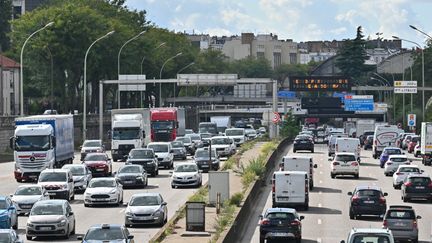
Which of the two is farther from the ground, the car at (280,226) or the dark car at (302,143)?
the dark car at (302,143)

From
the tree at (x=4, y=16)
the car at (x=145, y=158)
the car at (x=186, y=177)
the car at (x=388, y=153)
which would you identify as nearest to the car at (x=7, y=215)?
the car at (x=186, y=177)

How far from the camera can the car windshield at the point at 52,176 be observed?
5244 cm

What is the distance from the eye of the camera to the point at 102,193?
5031 centimetres

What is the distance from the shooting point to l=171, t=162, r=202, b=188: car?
6112cm

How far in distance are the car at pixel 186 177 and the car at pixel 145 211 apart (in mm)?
18125

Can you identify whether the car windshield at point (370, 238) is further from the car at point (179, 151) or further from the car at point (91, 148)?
the car at point (179, 151)

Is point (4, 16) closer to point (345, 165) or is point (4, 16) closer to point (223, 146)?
point (223, 146)

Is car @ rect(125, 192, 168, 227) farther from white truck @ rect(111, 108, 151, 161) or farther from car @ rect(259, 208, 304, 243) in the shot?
white truck @ rect(111, 108, 151, 161)

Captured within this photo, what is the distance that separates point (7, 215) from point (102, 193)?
451 inches

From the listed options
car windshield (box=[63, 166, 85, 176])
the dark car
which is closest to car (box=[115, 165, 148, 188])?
car windshield (box=[63, 166, 85, 176])

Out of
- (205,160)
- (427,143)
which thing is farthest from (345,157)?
(427,143)

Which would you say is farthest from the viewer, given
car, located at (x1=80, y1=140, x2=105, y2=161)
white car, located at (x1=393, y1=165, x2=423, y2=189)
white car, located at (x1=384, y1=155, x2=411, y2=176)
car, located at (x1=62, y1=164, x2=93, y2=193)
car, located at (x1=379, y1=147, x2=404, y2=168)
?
car, located at (x1=80, y1=140, x2=105, y2=161)

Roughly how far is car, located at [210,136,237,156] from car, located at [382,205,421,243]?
48.1 meters

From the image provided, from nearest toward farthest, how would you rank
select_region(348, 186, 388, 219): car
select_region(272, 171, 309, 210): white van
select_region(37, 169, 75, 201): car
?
1. select_region(348, 186, 388, 219): car
2. select_region(272, 171, 309, 210): white van
3. select_region(37, 169, 75, 201): car
